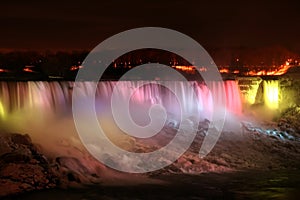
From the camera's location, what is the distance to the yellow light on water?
24422mm

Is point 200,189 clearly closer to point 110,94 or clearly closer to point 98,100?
point 98,100

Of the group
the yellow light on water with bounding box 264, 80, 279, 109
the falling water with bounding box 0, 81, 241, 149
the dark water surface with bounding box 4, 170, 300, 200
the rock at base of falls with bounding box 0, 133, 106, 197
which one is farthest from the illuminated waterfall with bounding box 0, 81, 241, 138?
the dark water surface with bounding box 4, 170, 300, 200

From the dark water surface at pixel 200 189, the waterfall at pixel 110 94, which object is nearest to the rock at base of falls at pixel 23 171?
the dark water surface at pixel 200 189

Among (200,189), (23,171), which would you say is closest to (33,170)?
(23,171)

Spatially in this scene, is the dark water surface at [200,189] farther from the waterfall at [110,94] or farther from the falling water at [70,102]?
the waterfall at [110,94]

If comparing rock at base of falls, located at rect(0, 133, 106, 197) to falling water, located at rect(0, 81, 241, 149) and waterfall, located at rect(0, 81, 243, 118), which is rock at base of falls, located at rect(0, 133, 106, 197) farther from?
waterfall, located at rect(0, 81, 243, 118)

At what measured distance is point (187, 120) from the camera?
20672 mm

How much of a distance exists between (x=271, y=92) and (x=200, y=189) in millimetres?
13632

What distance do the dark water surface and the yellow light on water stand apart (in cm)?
1107

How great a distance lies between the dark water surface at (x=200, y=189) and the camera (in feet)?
36.9

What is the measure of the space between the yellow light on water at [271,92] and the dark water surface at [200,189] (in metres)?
11.1

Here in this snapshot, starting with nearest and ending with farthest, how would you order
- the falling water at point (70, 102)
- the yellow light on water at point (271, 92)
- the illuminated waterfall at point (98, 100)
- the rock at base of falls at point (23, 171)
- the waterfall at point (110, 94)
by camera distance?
the rock at base of falls at point (23, 171) → the falling water at point (70, 102) → the illuminated waterfall at point (98, 100) → the waterfall at point (110, 94) → the yellow light on water at point (271, 92)

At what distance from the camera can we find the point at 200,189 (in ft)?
39.6

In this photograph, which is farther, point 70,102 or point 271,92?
point 271,92
